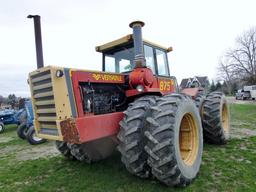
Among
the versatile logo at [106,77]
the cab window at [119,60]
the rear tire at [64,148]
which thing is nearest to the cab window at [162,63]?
the cab window at [119,60]

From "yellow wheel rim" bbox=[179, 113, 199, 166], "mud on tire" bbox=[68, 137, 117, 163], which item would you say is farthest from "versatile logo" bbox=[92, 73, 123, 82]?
"yellow wheel rim" bbox=[179, 113, 199, 166]

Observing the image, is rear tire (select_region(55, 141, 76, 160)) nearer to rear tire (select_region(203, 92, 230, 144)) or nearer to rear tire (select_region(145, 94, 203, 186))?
rear tire (select_region(145, 94, 203, 186))

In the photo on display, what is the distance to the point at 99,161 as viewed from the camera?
493 centimetres

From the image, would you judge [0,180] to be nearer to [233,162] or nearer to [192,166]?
[192,166]

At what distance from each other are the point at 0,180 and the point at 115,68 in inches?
126

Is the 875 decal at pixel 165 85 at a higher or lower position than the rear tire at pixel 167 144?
higher

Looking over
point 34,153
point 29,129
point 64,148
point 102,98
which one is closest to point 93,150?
point 64,148

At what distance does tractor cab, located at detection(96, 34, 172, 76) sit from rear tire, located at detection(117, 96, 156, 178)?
1527 millimetres

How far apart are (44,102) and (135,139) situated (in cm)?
160

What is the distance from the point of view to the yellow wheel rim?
161 inches

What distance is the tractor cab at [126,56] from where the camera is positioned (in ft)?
15.8

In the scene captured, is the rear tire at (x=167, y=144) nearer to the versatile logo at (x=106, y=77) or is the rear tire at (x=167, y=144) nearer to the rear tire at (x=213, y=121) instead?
the versatile logo at (x=106, y=77)

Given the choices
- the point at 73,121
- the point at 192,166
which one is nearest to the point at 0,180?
the point at 73,121

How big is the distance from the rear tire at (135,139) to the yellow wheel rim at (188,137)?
36.0 inches
